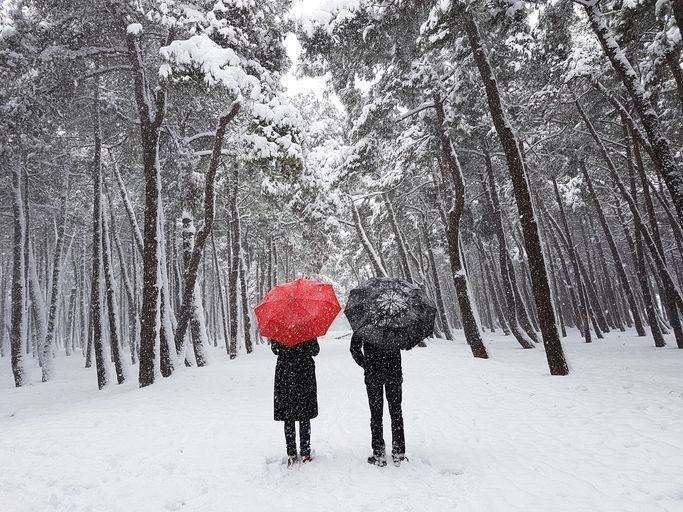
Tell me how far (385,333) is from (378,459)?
1.55 m

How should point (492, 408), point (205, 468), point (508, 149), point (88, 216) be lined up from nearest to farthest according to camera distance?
point (205, 468), point (492, 408), point (508, 149), point (88, 216)

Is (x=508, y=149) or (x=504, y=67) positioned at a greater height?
(x=504, y=67)

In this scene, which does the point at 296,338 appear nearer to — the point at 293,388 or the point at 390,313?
the point at 293,388

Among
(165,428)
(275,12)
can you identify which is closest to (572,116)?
(275,12)

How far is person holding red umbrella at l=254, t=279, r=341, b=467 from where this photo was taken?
4.52 m

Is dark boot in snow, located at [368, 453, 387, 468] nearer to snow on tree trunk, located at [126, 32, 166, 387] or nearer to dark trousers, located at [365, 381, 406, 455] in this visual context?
dark trousers, located at [365, 381, 406, 455]

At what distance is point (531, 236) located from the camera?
964cm

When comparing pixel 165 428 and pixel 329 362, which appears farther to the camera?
pixel 329 362

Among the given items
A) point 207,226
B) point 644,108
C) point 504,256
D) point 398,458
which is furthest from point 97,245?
point 644,108

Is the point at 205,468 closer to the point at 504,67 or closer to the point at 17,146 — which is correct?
the point at 17,146

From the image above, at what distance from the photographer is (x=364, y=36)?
11.1 meters

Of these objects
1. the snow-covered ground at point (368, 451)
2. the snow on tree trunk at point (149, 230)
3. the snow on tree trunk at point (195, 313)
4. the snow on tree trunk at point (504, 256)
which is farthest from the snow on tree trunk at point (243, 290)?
the snow on tree trunk at point (504, 256)

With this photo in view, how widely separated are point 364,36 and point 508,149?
198 inches

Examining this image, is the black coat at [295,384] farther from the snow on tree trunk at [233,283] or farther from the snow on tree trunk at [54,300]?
the snow on tree trunk at [54,300]
